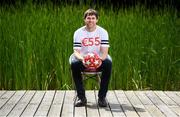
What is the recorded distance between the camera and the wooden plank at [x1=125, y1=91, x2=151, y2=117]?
4324 mm

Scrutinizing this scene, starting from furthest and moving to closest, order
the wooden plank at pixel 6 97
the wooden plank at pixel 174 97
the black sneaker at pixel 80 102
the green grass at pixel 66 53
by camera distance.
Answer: the green grass at pixel 66 53, the wooden plank at pixel 174 97, the wooden plank at pixel 6 97, the black sneaker at pixel 80 102

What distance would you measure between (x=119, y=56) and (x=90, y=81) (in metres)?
0.48

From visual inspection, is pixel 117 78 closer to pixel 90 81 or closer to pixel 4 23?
pixel 90 81

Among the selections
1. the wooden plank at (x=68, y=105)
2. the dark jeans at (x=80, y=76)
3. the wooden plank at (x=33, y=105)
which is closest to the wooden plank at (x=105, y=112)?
the dark jeans at (x=80, y=76)

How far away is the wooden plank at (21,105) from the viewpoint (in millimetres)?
4285

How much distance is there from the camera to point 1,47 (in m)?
6.11

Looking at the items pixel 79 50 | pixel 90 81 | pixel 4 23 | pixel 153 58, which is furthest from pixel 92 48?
pixel 4 23

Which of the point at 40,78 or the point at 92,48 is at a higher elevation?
the point at 92,48

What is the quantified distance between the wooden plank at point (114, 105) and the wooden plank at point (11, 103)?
924mm

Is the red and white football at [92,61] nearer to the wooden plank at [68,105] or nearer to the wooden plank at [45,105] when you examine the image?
the wooden plank at [68,105]

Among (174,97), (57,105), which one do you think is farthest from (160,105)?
(57,105)

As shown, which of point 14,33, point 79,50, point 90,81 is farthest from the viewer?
point 14,33

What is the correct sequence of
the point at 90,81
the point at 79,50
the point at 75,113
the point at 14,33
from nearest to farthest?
the point at 75,113 → the point at 79,50 → the point at 90,81 → the point at 14,33

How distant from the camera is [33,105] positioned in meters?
4.70
